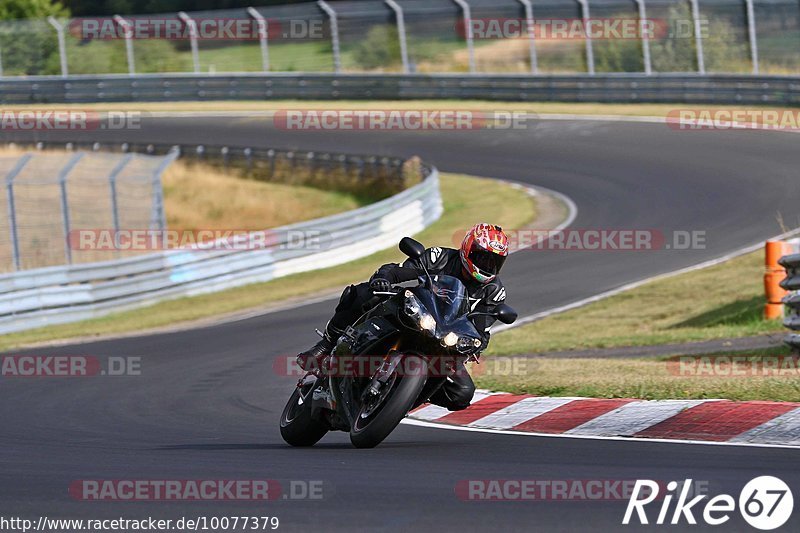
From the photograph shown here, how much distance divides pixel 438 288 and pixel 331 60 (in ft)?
116

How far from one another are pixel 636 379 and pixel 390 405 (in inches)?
138

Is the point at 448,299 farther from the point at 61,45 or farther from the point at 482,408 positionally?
the point at 61,45

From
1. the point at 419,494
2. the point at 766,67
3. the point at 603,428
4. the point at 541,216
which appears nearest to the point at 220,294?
the point at 541,216

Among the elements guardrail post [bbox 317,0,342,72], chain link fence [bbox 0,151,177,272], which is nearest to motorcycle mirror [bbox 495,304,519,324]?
chain link fence [bbox 0,151,177,272]

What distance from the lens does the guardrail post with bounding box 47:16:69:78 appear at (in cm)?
4359

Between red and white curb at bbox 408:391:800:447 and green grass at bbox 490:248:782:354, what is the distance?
510cm

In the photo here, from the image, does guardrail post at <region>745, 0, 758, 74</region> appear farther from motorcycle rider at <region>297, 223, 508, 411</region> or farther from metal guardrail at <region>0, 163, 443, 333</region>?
motorcycle rider at <region>297, 223, 508, 411</region>

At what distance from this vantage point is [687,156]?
29.5 m

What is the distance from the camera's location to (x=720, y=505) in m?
5.83

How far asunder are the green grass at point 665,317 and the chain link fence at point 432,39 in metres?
17.9

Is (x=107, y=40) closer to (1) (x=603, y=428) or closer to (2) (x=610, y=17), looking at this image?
(2) (x=610, y=17)

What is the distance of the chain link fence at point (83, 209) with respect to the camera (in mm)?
20922

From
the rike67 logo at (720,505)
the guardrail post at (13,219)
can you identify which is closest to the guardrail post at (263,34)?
the guardrail post at (13,219)

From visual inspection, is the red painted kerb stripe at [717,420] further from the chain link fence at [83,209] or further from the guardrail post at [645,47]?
the guardrail post at [645,47]
